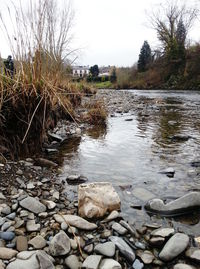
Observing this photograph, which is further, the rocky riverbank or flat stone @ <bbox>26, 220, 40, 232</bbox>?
flat stone @ <bbox>26, 220, 40, 232</bbox>

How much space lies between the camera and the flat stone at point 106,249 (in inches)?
60.7

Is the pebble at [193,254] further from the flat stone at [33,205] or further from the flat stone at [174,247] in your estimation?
the flat stone at [33,205]

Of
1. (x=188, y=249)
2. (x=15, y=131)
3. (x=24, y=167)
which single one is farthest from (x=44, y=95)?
(x=188, y=249)

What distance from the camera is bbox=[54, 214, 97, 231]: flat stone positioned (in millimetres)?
1814

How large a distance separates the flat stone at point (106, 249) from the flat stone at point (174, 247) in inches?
12.3

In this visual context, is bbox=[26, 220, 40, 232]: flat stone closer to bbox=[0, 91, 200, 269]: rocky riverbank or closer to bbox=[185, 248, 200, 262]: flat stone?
bbox=[0, 91, 200, 269]: rocky riverbank

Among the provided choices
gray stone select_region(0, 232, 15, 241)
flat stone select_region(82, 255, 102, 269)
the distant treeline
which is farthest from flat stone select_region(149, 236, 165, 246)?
the distant treeline

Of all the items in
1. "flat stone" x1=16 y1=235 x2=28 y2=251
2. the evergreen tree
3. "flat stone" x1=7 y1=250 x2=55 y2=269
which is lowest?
"flat stone" x1=16 y1=235 x2=28 y2=251

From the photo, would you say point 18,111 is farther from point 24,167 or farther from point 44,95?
point 24,167

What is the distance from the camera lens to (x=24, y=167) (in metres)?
2.81

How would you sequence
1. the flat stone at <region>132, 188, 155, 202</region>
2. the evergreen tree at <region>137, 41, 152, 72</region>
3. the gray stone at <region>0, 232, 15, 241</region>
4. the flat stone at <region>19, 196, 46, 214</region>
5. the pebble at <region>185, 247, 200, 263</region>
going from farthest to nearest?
the evergreen tree at <region>137, 41, 152, 72</region>, the flat stone at <region>132, 188, 155, 202</region>, the flat stone at <region>19, 196, 46, 214</region>, the gray stone at <region>0, 232, 15, 241</region>, the pebble at <region>185, 247, 200, 263</region>

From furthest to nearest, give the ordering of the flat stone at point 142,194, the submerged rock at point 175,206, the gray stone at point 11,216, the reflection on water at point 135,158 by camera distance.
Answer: the reflection on water at point 135,158 < the flat stone at point 142,194 < the submerged rock at point 175,206 < the gray stone at point 11,216

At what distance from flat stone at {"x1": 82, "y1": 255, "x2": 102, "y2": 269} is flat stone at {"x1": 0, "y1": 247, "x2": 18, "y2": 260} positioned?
1.45ft

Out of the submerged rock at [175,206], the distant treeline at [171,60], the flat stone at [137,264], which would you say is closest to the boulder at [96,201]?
the submerged rock at [175,206]
